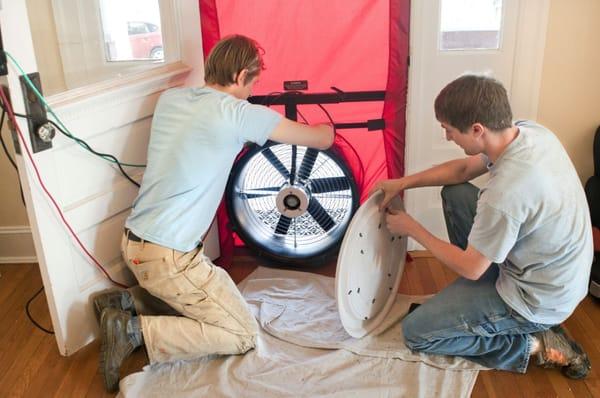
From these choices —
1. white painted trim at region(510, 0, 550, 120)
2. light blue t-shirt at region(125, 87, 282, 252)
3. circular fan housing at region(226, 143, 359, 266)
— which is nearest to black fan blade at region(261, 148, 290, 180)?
circular fan housing at region(226, 143, 359, 266)

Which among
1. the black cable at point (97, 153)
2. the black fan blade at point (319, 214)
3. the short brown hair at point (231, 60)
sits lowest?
the black fan blade at point (319, 214)

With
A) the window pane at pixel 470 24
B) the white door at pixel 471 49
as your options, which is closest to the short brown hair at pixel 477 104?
the white door at pixel 471 49

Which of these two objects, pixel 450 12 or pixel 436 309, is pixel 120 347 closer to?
pixel 436 309

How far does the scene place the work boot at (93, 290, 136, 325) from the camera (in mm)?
2047

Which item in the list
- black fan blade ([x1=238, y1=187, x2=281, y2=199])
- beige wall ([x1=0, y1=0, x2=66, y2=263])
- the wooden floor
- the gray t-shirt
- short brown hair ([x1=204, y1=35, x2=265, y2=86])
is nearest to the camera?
the gray t-shirt

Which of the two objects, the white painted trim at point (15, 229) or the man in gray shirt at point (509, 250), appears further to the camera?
the white painted trim at point (15, 229)

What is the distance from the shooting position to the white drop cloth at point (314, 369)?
1.85 m

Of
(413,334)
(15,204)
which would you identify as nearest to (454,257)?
(413,334)

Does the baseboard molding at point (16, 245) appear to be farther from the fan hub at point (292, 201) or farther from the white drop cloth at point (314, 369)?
the fan hub at point (292, 201)

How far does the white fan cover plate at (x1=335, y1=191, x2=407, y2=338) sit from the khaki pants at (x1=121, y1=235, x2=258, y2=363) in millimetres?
370

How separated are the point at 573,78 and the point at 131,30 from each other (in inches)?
69.4

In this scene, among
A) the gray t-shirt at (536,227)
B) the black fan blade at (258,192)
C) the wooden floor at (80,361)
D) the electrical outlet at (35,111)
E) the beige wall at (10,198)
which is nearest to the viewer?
the gray t-shirt at (536,227)

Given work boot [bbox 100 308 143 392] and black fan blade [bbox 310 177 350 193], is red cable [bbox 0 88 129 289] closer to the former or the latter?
work boot [bbox 100 308 143 392]

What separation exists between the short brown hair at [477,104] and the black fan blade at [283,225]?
37.6 inches
